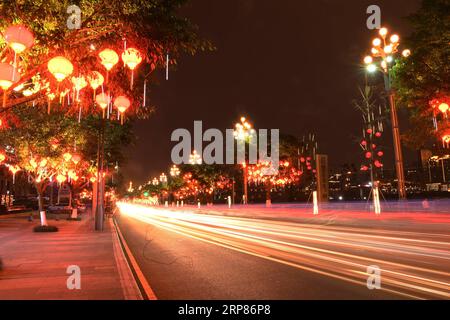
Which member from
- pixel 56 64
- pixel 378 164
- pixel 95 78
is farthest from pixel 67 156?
pixel 378 164

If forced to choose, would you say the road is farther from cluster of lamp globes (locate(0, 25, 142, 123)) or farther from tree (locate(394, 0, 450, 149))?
tree (locate(394, 0, 450, 149))

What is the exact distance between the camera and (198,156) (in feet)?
246

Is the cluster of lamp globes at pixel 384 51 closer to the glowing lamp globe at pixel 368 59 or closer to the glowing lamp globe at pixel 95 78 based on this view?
the glowing lamp globe at pixel 368 59

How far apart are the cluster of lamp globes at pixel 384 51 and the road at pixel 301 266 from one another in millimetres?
10513

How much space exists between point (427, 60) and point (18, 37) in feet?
68.5

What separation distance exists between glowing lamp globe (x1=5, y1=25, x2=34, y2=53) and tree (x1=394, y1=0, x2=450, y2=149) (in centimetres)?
1927

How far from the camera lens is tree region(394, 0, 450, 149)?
2039 cm

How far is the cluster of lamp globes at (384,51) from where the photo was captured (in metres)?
21.2

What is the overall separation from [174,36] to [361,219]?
15.1 meters

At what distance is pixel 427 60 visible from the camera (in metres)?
21.4

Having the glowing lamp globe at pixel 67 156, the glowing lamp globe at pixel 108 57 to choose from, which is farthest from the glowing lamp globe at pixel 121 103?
the glowing lamp globe at pixel 67 156
